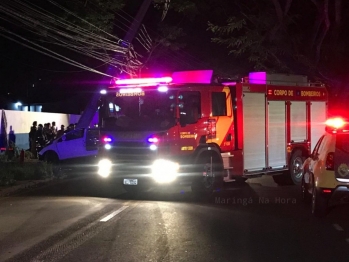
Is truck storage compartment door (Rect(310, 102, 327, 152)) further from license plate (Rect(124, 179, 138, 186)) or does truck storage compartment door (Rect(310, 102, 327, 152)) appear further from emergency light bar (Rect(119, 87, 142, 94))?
license plate (Rect(124, 179, 138, 186))

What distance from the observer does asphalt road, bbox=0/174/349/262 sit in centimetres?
719

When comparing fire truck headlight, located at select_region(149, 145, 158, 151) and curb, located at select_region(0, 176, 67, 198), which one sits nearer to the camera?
fire truck headlight, located at select_region(149, 145, 158, 151)

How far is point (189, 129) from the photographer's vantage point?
1155cm

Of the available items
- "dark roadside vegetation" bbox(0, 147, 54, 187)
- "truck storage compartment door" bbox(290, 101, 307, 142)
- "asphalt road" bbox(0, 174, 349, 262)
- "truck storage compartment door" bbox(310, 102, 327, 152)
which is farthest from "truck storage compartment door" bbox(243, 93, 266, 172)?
"dark roadside vegetation" bbox(0, 147, 54, 187)

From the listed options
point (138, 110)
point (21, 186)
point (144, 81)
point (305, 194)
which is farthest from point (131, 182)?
point (21, 186)

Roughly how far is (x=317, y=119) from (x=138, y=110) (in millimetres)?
6719

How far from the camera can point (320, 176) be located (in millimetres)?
9531

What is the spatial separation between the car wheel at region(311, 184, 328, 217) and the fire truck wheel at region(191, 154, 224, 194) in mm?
2921

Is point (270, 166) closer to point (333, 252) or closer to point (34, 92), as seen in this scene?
point (333, 252)

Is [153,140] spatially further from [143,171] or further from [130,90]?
[130,90]

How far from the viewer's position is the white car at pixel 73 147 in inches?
771

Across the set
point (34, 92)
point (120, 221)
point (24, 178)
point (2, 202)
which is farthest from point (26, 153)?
point (34, 92)

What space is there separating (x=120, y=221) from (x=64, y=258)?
253 cm

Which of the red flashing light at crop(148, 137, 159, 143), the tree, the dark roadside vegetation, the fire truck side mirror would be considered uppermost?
the tree
